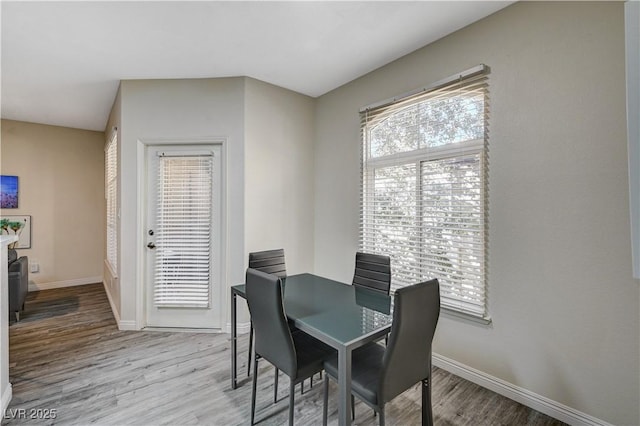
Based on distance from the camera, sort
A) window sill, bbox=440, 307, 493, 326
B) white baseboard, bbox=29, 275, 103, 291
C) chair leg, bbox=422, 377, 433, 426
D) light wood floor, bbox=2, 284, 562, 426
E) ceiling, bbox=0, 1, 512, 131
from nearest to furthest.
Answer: chair leg, bbox=422, 377, 433, 426
light wood floor, bbox=2, 284, 562, 426
ceiling, bbox=0, 1, 512, 131
window sill, bbox=440, 307, 493, 326
white baseboard, bbox=29, 275, 103, 291

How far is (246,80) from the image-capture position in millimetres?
3152

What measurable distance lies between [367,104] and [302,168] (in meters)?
1.11

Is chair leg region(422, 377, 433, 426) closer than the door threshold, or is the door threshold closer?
chair leg region(422, 377, 433, 426)

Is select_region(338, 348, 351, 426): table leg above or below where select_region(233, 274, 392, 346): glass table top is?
below

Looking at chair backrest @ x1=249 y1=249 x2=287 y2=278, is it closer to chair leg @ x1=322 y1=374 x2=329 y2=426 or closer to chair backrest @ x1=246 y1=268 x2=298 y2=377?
chair backrest @ x1=246 y1=268 x2=298 y2=377

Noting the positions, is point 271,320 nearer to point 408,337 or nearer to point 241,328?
point 408,337

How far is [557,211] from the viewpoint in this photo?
6.07ft

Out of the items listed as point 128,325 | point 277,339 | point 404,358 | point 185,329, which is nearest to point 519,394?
point 404,358

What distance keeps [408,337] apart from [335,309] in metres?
0.52

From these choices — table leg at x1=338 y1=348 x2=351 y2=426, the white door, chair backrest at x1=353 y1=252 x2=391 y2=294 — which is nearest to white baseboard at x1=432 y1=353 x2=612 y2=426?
chair backrest at x1=353 y1=252 x2=391 y2=294

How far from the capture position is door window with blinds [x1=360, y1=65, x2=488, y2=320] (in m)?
2.21

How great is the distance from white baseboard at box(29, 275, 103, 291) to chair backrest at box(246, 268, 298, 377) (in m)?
4.93

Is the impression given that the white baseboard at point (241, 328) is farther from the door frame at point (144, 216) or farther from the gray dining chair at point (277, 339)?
the gray dining chair at point (277, 339)

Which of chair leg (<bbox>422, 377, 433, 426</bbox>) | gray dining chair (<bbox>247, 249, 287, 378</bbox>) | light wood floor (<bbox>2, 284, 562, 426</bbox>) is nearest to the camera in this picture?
chair leg (<bbox>422, 377, 433, 426</bbox>)
